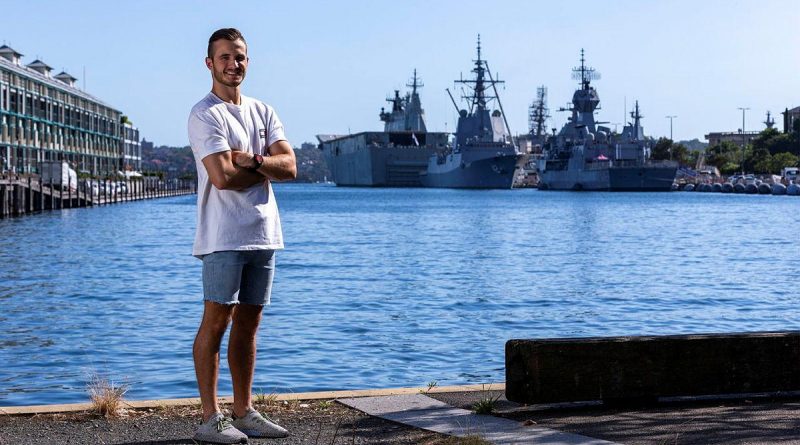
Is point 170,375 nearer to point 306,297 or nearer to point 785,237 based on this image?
point 306,297

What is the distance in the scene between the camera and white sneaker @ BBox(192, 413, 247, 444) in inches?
251

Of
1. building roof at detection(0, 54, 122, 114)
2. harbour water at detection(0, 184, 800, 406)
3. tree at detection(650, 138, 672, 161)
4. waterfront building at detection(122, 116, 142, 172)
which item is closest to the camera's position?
harbour water at detection(0, 184, 800, 406)

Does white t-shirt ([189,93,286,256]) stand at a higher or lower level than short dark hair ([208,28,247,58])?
lower

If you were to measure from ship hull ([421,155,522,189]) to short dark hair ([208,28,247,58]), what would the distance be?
15569cm

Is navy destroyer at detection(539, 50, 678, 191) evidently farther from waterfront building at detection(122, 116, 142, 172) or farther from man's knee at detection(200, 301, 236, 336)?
man's knee at detection(200, 301, 236, 336)

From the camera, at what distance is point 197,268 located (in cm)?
3225

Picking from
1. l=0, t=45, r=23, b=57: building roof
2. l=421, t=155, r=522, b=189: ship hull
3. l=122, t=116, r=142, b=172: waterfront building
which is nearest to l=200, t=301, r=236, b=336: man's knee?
l=0, t=45, r=23, b=57: building roof

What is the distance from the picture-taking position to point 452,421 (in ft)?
22.7

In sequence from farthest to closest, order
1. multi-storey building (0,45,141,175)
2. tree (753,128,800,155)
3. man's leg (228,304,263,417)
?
1. tree (753,128,800,155)
2. multi-storey building (0,45,141,175)
3. man's leg (228,304,263,417)

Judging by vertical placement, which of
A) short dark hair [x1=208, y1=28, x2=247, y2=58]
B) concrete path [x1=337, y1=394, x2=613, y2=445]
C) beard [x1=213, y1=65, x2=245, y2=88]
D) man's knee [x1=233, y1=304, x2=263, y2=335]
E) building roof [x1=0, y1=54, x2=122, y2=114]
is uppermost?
building roof [x1=0, y1=54, x2=122, y2=114]

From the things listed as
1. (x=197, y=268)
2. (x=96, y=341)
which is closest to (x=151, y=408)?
(x=96, y=341)

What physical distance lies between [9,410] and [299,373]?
22.0 ft

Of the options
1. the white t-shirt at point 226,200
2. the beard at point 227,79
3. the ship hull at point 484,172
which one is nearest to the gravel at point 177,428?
the white t-shirt at point 226,200

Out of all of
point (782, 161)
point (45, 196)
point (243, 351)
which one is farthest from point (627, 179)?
point (243, 351)
